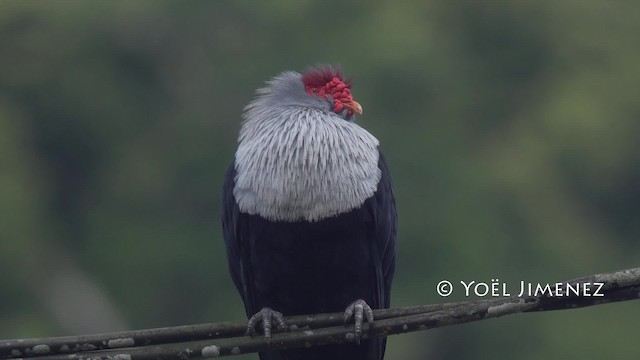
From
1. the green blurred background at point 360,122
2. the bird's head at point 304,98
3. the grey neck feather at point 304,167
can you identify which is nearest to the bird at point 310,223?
the grey neck feather at point 304,167

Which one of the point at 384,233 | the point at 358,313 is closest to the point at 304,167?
the point at 384,233

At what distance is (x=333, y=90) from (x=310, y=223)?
1.04 meters

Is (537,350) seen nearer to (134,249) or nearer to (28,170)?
(134,249)

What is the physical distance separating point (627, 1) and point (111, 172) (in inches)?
305

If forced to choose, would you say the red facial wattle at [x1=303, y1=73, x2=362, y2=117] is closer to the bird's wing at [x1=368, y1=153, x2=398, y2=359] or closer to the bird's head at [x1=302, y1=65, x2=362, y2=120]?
the bird's head at [x1=302, y1=65, x2=362, y2=120]

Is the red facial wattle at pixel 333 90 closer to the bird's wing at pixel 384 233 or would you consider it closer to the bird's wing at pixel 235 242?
the bird's wing at pixel 384 233

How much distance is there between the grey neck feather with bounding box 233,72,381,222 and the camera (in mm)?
6262

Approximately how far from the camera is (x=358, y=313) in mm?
5801

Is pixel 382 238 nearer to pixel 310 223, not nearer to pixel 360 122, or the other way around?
pixel 310 223

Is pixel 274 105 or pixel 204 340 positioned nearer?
pixel 204 340

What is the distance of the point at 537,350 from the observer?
16.2 meters

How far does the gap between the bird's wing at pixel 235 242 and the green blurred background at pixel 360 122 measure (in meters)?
9.54

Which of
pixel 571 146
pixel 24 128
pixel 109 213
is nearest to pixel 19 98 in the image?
pixel 24 128

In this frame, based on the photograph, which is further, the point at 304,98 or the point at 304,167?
the point at 304,98
